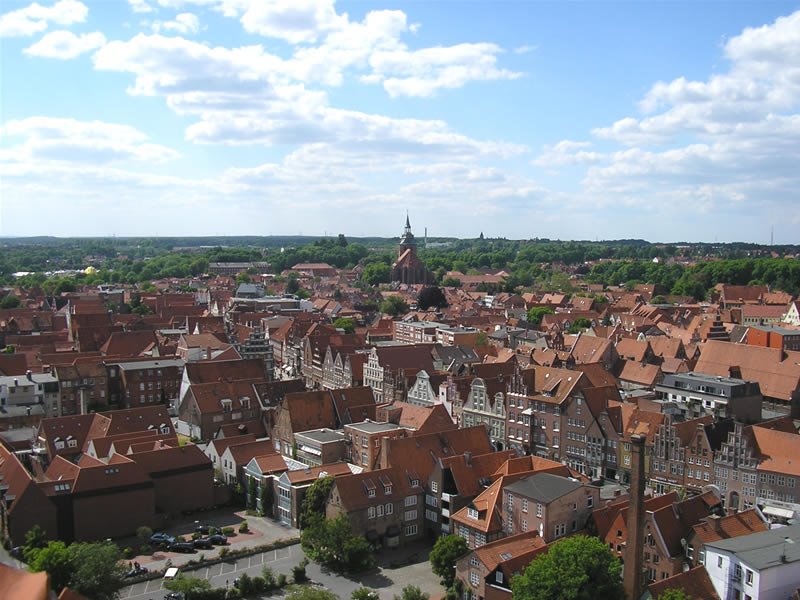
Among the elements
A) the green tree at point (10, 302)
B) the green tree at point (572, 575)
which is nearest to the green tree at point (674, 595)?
the green tree at point (572, 575)

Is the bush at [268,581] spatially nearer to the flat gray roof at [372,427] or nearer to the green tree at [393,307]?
the flat gray roof at [372,427]

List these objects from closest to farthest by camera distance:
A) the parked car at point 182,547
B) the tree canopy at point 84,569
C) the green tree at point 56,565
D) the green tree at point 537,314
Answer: the tree canopy at point 84,569 < the green tree at point 56,565 < the parked car at point 182,547 < the green tree at point 537,314

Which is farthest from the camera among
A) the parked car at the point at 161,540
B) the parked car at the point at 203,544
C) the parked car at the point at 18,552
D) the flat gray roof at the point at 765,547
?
the parked car at the point at 161,540

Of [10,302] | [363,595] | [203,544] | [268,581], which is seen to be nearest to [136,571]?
[203,544]

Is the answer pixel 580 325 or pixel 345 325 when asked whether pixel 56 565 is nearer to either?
pixel 345 325

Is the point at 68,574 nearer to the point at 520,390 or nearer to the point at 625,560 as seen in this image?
the point at 625,560

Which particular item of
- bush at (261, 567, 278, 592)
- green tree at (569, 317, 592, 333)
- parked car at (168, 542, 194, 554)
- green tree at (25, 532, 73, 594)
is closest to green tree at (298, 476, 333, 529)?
bush at (261, 567, 278, 592)
